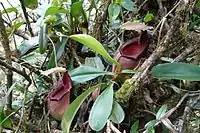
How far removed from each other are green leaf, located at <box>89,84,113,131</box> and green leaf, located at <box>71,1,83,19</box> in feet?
0.71

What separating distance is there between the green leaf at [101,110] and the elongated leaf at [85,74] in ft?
0.14

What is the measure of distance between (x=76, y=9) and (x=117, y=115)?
0.27 m

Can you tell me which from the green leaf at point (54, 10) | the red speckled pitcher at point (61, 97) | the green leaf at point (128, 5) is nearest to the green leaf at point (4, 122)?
the red speckled pitcher at point (61, 97)

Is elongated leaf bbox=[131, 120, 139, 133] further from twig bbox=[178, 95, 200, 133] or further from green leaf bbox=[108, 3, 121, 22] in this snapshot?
green leaf bbox=[108, 3, 121, 22]

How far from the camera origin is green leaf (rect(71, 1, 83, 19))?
760mm

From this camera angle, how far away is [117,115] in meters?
0.61

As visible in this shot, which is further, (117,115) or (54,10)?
(54,10)

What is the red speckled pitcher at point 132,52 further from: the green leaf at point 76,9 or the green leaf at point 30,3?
the green leaf at point 30,3

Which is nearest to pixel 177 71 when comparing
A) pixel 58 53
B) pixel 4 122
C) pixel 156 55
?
pixel 156 55

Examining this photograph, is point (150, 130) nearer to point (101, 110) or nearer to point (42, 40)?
point (101, 110)

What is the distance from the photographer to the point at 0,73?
95 cm

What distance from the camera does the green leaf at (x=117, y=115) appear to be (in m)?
0.61

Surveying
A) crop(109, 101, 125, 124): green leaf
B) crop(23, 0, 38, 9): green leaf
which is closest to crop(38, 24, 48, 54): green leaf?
crop(23, 0, 38, 9): green leaf

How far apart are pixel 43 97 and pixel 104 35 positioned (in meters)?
0.19
